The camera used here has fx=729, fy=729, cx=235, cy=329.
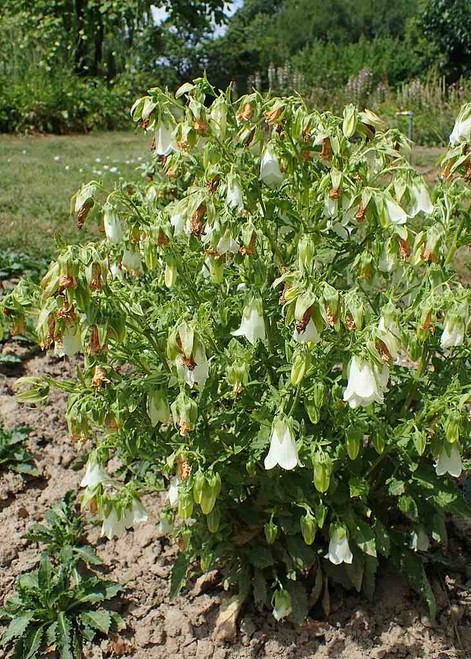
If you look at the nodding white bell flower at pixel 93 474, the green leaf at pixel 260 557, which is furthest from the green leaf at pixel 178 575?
the nodding white bell flower at pixel 93 474

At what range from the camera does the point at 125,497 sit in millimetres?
2098

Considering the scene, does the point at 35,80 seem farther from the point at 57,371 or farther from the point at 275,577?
the point at 275,577

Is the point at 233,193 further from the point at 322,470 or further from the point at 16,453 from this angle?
the point at 16,453

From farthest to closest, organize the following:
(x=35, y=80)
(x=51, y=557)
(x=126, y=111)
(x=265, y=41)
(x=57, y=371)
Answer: (x=265, y=41) < (x=126, y=111) < (x=35, y=80) < (x=57, y=371) < (x=51, y=557)

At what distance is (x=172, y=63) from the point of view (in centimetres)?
1506

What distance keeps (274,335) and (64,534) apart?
120cm

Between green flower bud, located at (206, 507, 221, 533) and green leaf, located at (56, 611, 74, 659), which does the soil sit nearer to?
green leaf, located at (56, 611, 74, 659)

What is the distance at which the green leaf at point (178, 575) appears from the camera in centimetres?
228

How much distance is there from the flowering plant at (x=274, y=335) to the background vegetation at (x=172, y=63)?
7.83 metres

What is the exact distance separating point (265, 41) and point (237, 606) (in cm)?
1882

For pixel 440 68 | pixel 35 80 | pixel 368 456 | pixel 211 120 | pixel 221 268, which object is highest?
pixel 211 120

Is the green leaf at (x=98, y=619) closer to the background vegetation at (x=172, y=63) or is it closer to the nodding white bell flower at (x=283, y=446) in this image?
the nodding white bell flower at (x=283, y=446)

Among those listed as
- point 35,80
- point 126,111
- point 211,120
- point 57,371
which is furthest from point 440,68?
point 211,120

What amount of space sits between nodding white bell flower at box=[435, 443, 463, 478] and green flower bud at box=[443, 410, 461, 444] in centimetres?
14
